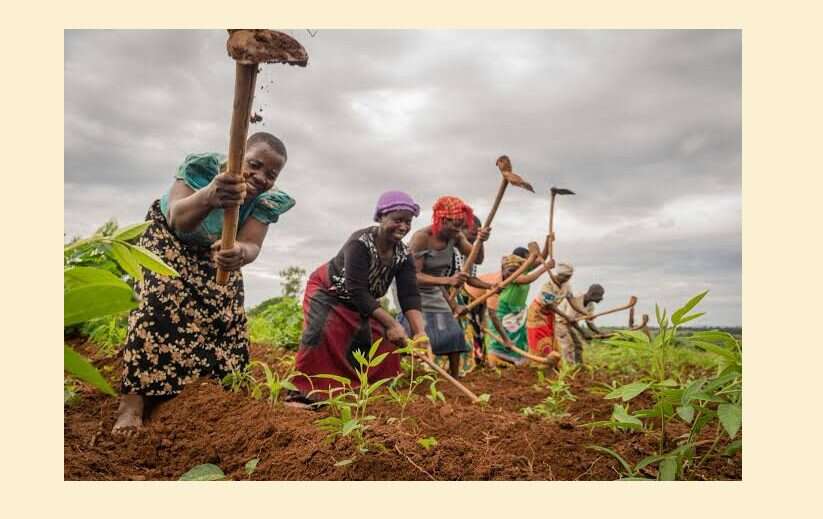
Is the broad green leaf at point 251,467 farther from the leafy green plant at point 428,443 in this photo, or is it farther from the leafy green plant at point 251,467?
the leafy green plant at point 428,443

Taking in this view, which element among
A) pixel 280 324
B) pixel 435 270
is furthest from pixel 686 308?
pixel 280 324

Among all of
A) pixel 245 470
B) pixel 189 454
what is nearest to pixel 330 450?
pixel 245 470

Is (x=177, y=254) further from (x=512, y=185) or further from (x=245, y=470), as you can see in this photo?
(x=512, y=185)

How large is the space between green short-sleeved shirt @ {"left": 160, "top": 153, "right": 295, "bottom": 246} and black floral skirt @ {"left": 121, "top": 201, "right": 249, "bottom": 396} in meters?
0.07

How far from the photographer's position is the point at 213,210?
2373mm

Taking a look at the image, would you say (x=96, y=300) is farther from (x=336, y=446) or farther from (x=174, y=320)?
(x=174, y=320)

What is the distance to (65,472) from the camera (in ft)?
5.92

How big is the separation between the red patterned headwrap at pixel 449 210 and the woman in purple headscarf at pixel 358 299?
3.23ft

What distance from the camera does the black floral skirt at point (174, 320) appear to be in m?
2.50

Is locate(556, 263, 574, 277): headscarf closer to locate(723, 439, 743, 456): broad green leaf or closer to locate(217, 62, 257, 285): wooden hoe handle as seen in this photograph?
locate(723, 439, 743, 456): broad green leaf

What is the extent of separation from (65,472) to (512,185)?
2.51 metres

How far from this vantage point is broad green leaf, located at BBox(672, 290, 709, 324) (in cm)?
151

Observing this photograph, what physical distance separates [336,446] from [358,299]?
54.3 inches

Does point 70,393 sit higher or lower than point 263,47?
lower
